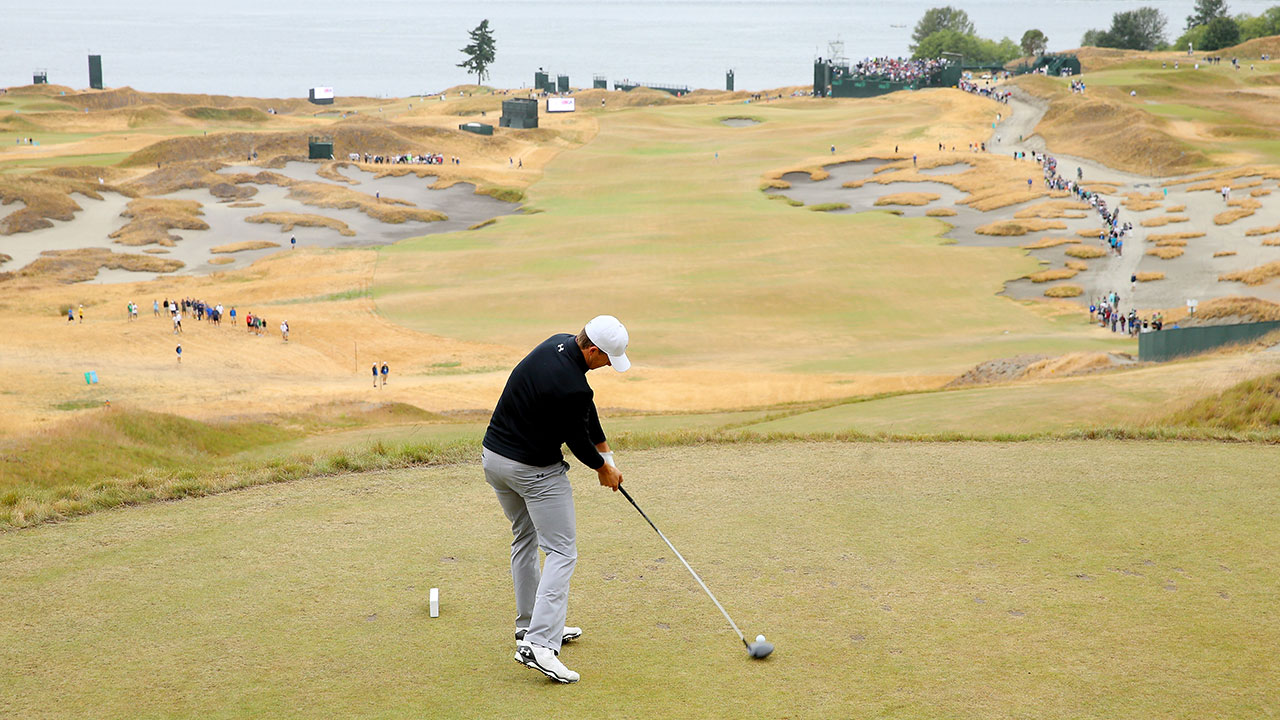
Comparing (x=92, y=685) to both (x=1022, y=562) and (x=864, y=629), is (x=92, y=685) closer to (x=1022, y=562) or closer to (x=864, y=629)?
(x=864, y=629)

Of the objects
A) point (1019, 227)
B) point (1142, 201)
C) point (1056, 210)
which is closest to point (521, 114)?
point (1056, 210)

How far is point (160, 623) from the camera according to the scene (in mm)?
7789

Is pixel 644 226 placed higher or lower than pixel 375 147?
lower

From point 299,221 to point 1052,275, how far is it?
179 ft

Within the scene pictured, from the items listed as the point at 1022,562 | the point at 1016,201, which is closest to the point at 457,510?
the point at 1022,562

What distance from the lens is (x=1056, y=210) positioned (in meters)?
71.5

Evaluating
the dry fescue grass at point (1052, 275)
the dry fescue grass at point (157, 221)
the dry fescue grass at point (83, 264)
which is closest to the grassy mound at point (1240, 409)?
the dry fescue grass at point (1052, 275)

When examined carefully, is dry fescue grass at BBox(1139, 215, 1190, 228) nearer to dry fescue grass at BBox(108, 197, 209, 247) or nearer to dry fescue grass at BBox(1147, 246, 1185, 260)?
dry fescue grass at BBox(1147, 246, 1185, 260)

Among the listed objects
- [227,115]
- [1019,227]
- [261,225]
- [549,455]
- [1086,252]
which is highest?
[227,115]

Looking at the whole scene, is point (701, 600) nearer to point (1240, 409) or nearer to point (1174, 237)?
point (1240, 409)

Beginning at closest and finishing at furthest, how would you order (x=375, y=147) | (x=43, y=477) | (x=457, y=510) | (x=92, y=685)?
(x=92, y=685) → (x=457, y=510) → (x=43, y=477) → (x=375, y=147)

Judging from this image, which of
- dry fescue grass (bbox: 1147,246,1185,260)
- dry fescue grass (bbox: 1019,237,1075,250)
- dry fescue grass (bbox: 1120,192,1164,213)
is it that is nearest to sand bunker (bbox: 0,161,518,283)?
dry fescue grass (bbox: 1019,237,1075,250)

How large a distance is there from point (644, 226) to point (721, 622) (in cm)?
6846

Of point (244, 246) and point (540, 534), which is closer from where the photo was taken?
point (540, 534)
